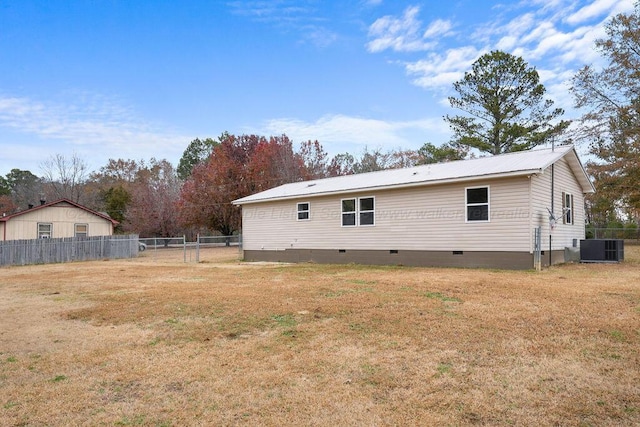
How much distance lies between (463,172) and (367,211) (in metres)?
3.69

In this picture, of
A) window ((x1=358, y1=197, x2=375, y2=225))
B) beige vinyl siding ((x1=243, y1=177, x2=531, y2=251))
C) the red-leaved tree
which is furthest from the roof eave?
the red-leaved tree

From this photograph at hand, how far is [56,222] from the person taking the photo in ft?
78.2

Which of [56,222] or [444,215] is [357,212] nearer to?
[444,215]

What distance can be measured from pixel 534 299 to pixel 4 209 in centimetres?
4849

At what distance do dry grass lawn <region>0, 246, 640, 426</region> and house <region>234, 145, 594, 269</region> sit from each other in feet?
15.8

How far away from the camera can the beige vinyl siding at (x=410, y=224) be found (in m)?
12.1

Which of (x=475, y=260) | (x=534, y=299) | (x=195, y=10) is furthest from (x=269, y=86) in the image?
(x=534, y=299)

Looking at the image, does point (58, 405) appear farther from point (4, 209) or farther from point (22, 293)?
point (4, 209)

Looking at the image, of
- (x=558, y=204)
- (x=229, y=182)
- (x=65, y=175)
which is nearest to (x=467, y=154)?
(x=229, y=182)

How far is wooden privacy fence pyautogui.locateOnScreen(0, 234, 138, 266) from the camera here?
18328 mm

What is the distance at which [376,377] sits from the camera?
136 inches

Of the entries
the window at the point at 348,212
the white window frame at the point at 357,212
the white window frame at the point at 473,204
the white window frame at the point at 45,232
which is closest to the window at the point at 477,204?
the white window frame at the point at 473,204

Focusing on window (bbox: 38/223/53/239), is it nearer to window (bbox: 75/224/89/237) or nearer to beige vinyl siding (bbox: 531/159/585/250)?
window (bbox: 75/224/89/237)

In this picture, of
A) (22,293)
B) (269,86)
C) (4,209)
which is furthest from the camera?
(4,209)
